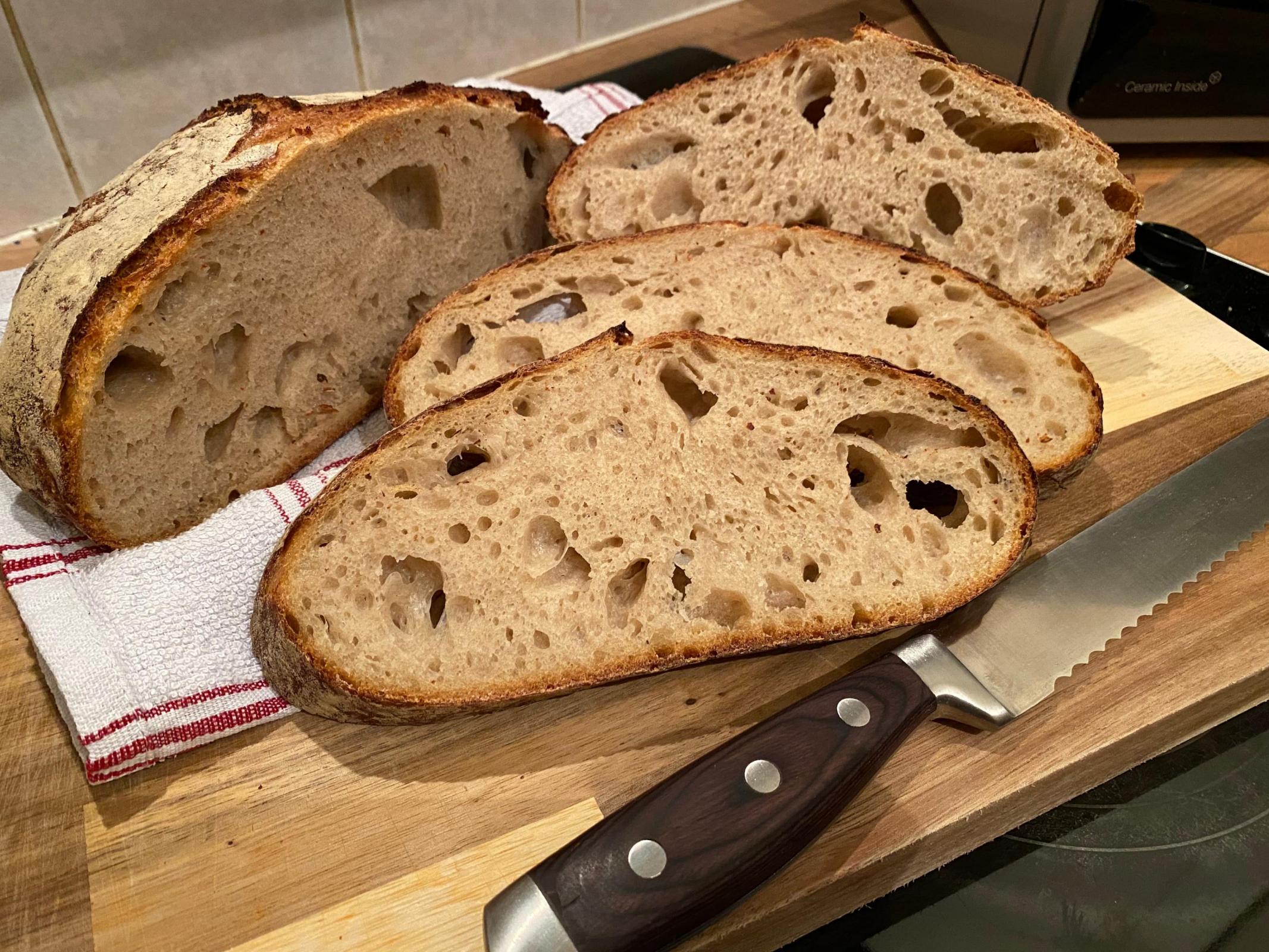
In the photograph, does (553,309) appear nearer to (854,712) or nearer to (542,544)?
(542,544)

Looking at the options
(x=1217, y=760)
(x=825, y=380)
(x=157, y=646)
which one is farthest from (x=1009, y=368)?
(x=157, y=646)

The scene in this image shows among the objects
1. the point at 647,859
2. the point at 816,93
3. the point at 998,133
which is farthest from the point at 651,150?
the point at 647,859

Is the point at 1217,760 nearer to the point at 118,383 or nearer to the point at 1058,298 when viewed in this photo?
the point at 1058,298

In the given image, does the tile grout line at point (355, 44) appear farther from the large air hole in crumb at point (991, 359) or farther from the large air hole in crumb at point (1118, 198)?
the large air hole in crumb at point (1118, 198)

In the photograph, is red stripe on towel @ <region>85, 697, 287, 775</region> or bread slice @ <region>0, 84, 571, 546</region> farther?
bread slice @ <region>0, 84, 571, 546</region>

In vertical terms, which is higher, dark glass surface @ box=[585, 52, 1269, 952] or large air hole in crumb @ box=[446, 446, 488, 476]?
large air hole in crumb @ box=[446, 446, 488, 476]

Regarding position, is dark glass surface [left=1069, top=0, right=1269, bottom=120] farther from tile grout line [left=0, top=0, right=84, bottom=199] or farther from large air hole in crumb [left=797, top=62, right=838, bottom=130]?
tile grout line [left=0, top=0, right=84, bottom=199]

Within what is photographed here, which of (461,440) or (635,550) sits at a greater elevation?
(461,440)

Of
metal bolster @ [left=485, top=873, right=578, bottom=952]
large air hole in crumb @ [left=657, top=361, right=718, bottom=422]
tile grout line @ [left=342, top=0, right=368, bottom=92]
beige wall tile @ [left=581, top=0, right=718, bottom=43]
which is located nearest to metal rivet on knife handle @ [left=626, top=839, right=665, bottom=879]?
metal bolster @ [left=485, top=873, right=578, bottom=952]
